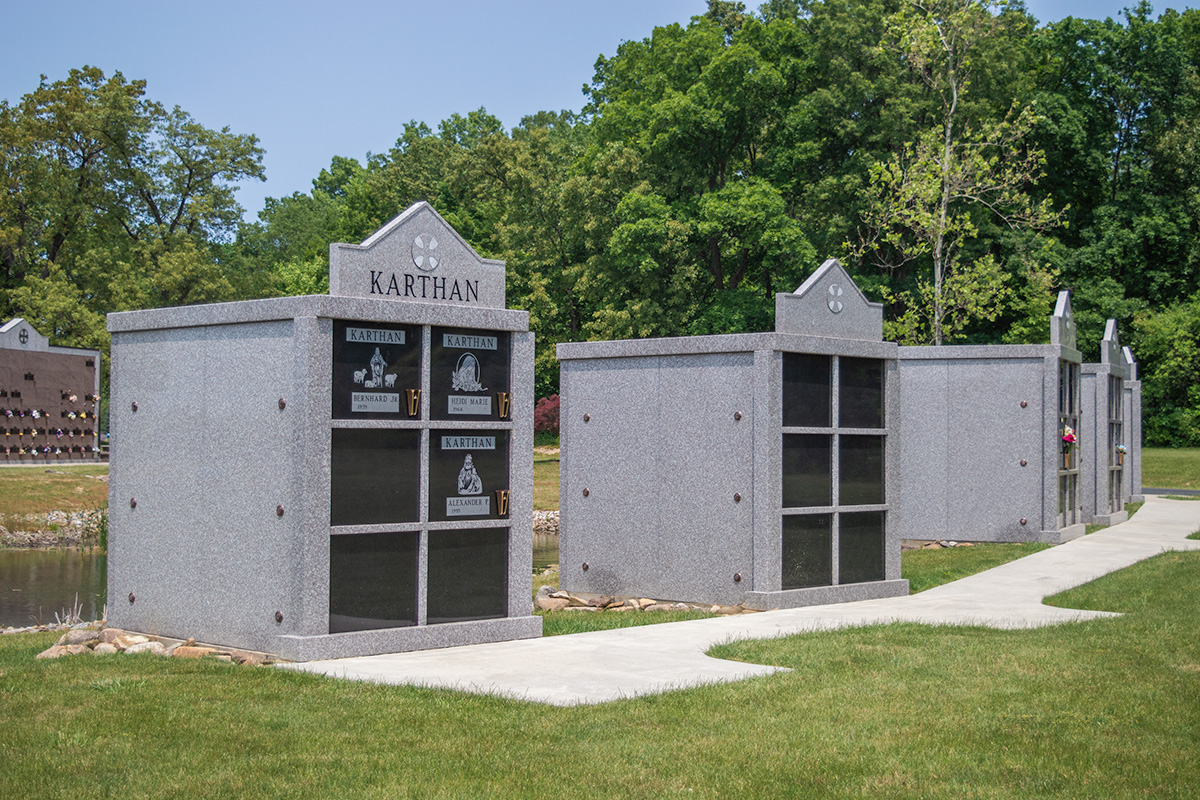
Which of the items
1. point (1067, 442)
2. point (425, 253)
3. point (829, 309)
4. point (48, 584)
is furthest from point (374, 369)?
point (1067, 442)

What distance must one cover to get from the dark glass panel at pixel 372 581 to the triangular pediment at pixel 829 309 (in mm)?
4992

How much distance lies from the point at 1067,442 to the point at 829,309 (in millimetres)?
8058

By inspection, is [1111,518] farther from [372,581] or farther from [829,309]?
[372,581]

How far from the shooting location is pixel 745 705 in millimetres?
7109

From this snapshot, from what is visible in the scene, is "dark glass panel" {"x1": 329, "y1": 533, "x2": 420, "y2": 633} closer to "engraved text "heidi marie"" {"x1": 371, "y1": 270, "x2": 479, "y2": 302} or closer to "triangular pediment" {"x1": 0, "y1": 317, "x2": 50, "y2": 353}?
"engraved text "heidi marie"" {"x1": 371, "y1": 270, "x2": 479, "y2": 302}

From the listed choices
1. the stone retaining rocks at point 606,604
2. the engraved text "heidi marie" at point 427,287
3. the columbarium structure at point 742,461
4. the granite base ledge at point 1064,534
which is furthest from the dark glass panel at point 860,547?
the granite base ledge at point 1064,534

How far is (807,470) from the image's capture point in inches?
500

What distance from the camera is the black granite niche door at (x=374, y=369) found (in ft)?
29.7

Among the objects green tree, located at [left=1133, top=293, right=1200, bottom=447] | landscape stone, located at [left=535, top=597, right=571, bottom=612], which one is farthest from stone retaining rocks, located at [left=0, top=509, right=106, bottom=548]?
green tree, located at [left=1133, top=293, right=1200, bottom=447]

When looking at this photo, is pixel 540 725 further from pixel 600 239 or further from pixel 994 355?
pixel 600 239

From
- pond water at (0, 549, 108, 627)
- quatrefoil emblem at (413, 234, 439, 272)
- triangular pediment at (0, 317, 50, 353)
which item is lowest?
pond water at (0, 549, 108, 627)

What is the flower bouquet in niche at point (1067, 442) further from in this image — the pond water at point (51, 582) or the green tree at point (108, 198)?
the green tree at point (108, 198)

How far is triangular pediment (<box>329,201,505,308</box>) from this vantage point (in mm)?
9266

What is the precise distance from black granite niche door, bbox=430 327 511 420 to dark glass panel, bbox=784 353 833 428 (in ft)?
11.8
